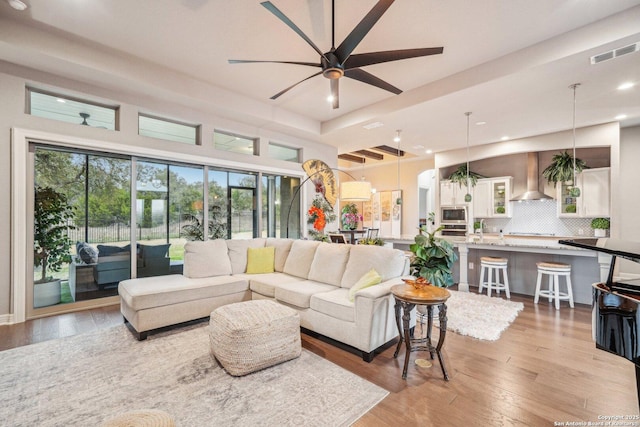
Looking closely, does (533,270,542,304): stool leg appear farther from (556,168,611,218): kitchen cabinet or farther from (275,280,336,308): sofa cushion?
(275,280,336,308): sofa cushion

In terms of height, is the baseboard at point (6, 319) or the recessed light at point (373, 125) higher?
the recessed light at point (373, 125)

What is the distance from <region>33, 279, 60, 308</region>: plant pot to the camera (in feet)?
12.3

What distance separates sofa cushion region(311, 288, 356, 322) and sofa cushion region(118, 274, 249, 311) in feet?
4.23

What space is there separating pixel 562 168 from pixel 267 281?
263 inches

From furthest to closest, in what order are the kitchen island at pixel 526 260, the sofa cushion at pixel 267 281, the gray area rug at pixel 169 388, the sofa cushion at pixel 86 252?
1. the kitchen island at pixel 526 260
2. the sofa cushion at pixel 86 252
3. the sofa cushion at pixel 267 281
4. the gray area rug at pixel 169 388

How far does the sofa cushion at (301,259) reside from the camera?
398 cm

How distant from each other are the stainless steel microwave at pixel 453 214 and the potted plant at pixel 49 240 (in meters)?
8.13

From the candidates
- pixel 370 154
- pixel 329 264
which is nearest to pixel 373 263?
pixel 329 264

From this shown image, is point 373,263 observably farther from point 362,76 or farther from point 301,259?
point 362,76

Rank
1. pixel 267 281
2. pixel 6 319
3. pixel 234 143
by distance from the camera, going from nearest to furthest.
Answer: pixel 6 319, pixel 267 281, pixel 234 143

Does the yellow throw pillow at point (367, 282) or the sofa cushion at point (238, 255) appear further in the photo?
the sofa cushion at point (238, 255)

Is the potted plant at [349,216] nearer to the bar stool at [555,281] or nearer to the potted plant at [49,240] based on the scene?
the bar stool at [555,281]

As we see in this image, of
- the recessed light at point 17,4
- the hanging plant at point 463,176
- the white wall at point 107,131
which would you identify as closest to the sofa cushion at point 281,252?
the white wall at point 107,131

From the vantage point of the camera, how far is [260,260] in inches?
171
